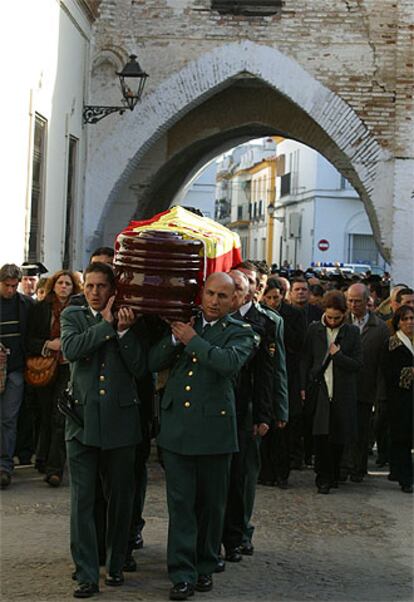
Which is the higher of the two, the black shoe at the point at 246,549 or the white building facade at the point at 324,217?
the white building facade at the point at 324,217

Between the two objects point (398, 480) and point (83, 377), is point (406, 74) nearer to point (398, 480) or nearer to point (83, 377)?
point (398, 480)

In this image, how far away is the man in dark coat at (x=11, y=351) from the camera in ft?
34.4

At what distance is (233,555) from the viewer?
783cm

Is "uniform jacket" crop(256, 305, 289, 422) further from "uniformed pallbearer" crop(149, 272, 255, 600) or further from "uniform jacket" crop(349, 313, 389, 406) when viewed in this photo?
"uniform jacket" crop(349, 313, 389, 406)

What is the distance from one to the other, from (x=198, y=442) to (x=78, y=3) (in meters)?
12.1

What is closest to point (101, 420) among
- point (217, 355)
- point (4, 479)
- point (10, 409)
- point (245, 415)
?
point (217, 355)

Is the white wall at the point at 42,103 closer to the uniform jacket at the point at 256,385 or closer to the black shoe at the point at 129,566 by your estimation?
the uniform jacket at the point at 256,385

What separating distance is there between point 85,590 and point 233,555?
135 cm

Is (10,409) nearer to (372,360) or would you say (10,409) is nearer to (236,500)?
(236,500)

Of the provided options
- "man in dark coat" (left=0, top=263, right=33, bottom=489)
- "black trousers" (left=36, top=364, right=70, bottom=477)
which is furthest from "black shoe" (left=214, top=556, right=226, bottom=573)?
"man in dark coat" (left=0, top=263, right=33, bottom=489)

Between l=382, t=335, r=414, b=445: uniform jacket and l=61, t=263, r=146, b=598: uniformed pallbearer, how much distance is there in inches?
174

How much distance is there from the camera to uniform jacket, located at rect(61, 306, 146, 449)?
6.89m

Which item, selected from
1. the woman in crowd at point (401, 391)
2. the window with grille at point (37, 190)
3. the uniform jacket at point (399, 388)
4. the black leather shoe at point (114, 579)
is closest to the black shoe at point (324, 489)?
the woman in crowd at point (401, 391)

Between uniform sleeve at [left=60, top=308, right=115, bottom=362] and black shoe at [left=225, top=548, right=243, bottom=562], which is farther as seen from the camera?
black shoe at [left=225, top=548, right=243, bottom=562]
